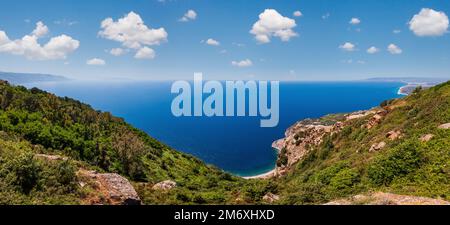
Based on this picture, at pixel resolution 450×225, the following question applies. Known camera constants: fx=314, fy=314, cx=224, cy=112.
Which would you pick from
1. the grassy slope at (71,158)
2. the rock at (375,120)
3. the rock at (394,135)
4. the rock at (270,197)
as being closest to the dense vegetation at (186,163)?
the grassy slope at (71,158)

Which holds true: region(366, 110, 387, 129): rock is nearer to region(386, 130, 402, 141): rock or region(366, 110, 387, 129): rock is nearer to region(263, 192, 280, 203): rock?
region(386, 130, 402, 141): rock

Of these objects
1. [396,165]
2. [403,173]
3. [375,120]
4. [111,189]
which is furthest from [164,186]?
[375,120]

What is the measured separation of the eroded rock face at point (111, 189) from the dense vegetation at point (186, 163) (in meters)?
1.12

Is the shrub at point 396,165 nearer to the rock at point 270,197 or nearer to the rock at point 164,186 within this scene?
the rock at point 270,197

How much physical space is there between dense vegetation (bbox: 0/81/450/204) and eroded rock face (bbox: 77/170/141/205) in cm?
112

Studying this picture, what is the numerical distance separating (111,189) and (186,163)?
39897mm

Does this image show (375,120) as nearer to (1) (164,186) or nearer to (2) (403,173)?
(2) (403,173)

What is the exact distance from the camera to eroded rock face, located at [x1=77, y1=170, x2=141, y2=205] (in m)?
17.7

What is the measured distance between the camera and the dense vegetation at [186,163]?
15.9m

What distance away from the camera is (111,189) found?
18688 millimetres
